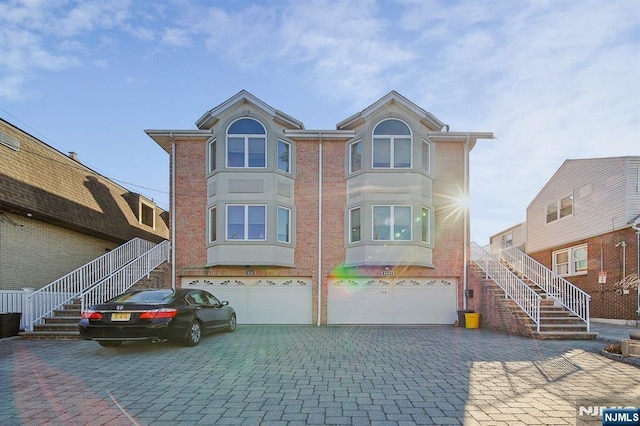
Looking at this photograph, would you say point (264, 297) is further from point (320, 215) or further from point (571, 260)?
point (571, 260)

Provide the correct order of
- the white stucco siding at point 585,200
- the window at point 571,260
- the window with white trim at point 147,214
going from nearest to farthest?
the white stucco siding at point 585,200
the window at point 571,260
the window with white trim at point 147,214

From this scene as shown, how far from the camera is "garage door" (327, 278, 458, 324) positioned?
14930mm

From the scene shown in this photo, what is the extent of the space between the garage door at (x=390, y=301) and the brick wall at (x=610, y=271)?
6.50 meters

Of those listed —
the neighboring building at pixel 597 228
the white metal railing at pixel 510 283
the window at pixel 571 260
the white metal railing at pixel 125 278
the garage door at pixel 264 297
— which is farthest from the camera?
the window at pixel 571 260

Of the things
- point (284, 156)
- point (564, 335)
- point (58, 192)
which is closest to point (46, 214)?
point (58, 192)

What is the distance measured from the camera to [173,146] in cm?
1537

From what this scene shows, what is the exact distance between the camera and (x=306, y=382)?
6348 millimetres

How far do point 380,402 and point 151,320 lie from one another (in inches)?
218

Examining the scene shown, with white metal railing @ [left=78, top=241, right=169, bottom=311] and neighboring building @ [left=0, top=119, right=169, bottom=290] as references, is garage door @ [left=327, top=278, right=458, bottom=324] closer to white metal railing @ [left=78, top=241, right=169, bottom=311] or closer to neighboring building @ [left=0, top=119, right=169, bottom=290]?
white metal railing @ [left=78, top=241, right=169, bottom=311]

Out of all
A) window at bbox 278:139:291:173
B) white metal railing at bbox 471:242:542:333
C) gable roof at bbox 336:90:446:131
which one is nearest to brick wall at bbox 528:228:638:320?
white metal railing at bbox 471:242:542:333

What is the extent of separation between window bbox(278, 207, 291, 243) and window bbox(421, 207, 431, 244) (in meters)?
4.94

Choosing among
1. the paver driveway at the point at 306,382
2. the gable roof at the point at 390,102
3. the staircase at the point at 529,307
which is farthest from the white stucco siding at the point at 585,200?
the paver driveway at the point at 306,382

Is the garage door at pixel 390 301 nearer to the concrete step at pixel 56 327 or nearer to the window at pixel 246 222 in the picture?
the window at pixel 246 222

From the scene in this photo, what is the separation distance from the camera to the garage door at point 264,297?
14.9 meters
